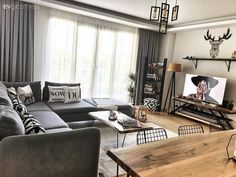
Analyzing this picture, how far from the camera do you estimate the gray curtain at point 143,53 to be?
Result: 18.6ft

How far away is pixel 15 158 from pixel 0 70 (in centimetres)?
316

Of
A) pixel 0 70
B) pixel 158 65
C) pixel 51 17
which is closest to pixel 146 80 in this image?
pixel 158 65

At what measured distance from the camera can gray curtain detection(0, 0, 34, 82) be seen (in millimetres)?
3822

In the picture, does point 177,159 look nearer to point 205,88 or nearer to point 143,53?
point 205,88

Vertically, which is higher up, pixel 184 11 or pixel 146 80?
pixel 184 11

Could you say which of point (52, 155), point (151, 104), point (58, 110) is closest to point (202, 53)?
point (151, 104)

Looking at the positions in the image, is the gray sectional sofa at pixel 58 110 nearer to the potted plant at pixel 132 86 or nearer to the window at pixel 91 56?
the window at pixel 91 56

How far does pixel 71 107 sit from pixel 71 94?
1.49 ft

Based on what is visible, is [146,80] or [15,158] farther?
[146,80]

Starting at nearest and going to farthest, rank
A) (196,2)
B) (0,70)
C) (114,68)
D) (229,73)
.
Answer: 1. (196,2)
2. (0,70)
3. (229,73)
4. (114,68)

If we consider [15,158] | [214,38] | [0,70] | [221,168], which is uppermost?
[214,38]

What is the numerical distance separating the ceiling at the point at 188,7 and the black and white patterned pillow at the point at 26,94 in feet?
6.72

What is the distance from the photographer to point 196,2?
349 centimetres

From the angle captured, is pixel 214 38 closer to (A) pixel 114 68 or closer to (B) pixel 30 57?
(A) pixel 114 68
